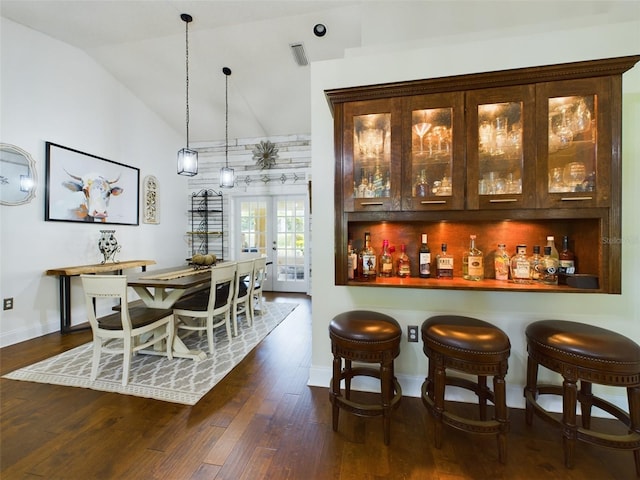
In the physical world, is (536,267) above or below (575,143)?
below

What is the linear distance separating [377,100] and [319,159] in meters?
0.62

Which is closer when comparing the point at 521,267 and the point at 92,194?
the point at 521,267

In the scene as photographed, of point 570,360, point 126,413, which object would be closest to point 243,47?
point 126,413

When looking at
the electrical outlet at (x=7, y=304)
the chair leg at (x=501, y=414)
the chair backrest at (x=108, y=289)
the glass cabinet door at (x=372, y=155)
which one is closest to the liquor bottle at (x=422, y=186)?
the glass cabinet door at (x=372, y=155)

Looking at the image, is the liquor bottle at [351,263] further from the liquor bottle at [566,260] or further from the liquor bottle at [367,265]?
the liquor bottle at [566,260]

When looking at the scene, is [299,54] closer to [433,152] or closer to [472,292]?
[433,152]

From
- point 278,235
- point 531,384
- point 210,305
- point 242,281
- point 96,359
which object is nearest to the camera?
point 531,384

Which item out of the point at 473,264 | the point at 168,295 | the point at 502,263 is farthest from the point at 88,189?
the point at 502,263

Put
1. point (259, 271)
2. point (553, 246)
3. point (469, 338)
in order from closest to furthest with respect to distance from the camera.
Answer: point (469, 338), point (553, 246), point (259, 271)

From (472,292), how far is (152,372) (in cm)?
278

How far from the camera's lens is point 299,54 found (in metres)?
3.51

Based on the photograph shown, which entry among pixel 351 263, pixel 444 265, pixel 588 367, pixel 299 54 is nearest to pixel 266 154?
pixel 299 54

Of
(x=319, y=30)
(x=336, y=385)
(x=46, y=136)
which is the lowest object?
(x=336, y=385)

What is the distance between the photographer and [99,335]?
7.29ft
